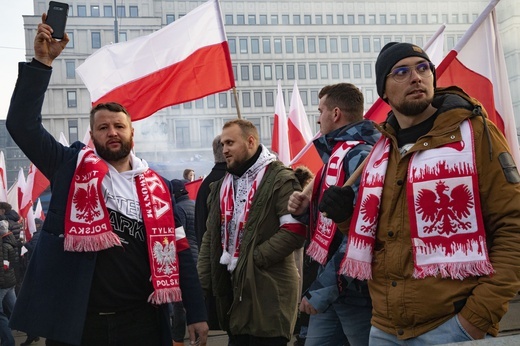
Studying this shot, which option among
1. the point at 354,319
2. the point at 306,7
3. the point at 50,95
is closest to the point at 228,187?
the point at 354,319

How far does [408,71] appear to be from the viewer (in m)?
2.59

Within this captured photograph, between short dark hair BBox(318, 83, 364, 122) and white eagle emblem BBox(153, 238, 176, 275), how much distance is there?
3.87 ft

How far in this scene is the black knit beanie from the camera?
2.61 meters

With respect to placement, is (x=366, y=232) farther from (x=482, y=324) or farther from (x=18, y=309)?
(x=18, y=309)

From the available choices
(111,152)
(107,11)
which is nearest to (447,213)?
(111,152)

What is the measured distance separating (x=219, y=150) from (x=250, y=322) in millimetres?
2170

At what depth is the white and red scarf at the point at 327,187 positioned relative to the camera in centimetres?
331

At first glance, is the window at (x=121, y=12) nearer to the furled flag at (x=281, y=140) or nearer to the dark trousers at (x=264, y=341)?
the furled flag at (x=281, y=140)

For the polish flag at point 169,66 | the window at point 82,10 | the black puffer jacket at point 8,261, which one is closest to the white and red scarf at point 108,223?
the polish flag at point 169,66

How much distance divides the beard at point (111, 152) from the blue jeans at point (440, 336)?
4.82 feet

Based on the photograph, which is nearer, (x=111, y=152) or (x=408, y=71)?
(x=408, y=71)

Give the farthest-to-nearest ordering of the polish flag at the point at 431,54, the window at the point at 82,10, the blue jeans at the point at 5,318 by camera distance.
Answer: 1. the window at the point at 82,10
2. the blue jeans at the point at 5,318
3. the polish flag at the point at 431,54

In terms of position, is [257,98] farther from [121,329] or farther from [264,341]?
[121,329]

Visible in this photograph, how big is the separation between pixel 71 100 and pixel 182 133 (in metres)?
11.7
